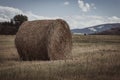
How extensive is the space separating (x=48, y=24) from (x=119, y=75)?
5.64 metres

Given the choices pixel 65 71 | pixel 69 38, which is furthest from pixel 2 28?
pixel 65 71

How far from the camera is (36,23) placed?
44.3ft

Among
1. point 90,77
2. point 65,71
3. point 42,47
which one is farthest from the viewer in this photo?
point 42,47

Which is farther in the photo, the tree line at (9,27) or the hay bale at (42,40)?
the tree line at (9,27)

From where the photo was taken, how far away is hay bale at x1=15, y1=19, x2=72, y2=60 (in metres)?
12.8

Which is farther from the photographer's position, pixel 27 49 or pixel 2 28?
pixel 2 28

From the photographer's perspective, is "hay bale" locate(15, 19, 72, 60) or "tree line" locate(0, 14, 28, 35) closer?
"hay bale" locate(15, 19, 72, 60)

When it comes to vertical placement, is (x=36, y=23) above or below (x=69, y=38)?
above

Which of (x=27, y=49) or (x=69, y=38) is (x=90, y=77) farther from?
(x=69, y=38)

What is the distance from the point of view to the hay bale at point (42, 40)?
42.1 ft

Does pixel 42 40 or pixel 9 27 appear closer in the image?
pixel 42 40

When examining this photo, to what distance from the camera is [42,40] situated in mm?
12797

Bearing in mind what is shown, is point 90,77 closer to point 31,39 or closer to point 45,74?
point 45,74

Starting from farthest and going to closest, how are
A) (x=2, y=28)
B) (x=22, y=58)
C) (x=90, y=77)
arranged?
(x=2, y=28) → (x=22, y=58) → (x=90, y=77)
